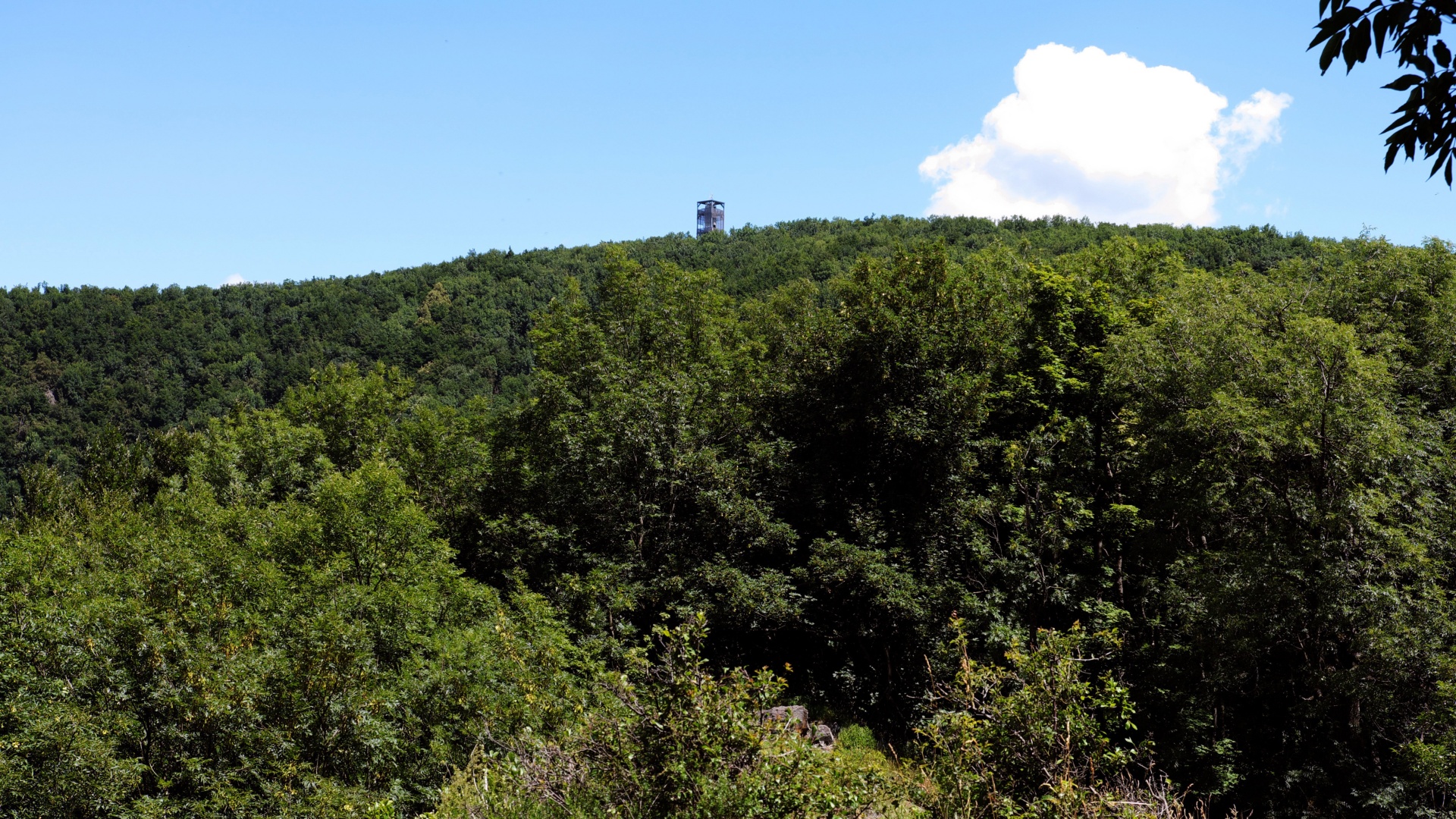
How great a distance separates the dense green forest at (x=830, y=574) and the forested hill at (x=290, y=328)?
43.5 m

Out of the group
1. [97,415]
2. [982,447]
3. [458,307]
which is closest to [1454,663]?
[982,447]

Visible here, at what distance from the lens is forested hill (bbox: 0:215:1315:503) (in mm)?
76625

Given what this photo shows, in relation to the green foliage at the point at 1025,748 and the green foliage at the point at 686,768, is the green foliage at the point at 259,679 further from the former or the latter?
the green foliage at the point at 1025,748

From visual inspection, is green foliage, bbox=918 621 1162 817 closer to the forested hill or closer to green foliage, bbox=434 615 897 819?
green foliage, bbox=434 615 897 819

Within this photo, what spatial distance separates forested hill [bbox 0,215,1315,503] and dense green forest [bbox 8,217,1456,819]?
43.5 m

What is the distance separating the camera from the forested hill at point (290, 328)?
76625mm

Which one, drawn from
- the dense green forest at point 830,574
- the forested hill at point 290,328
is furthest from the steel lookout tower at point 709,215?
the dense green forest at point 830,574

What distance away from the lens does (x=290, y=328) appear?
9375 centimetres

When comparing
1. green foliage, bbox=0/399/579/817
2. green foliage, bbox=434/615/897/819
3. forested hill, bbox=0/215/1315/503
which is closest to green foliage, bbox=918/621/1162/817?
green foliage, bbox=434/615/897/819

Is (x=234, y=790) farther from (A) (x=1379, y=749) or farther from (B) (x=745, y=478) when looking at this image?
(A) (x=1379, y=749)

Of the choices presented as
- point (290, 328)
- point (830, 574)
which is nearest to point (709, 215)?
point (290, 328)

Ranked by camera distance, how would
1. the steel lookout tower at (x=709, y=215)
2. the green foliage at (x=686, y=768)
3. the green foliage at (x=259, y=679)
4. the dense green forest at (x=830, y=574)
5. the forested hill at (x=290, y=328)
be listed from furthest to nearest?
the steel lookout tower at (x=709, y=215) < the forested hill at (x=290, y=328) < the green foliage at (x=259, y=679) < the dense green forest at (x=830, y=574) < the green foliage at (x=686, y=768)

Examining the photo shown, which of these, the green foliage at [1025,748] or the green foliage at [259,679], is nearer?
the green foliage at [1025,748]

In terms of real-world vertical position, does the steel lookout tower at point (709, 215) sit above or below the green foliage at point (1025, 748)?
above
